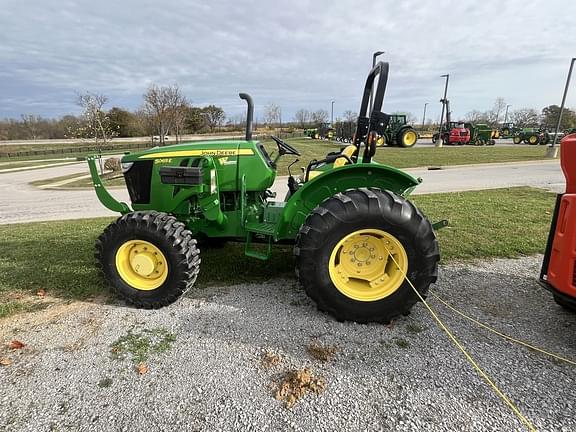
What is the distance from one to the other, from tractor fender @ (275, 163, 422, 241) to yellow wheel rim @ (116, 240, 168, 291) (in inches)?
47.4

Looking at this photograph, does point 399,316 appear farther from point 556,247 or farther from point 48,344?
point 48,344

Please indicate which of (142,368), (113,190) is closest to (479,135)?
(113,190)

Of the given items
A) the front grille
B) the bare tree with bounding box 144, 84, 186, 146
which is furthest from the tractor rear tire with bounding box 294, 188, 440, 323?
the bare tree with bounding box 144, 84, 186, 146

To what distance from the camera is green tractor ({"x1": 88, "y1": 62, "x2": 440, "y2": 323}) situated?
2.85m

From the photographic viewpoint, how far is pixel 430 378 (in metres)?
2.31

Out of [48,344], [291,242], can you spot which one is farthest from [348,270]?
[48,344]

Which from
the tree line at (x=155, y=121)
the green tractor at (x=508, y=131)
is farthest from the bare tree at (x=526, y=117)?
the green tractor at (x=508, y=131)

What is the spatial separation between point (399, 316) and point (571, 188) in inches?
63.5

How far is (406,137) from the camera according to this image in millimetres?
25578

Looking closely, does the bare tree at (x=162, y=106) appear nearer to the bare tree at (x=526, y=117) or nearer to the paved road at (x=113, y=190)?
the paved road at (x=113, y=190)

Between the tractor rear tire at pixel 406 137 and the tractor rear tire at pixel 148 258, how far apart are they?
24.7m

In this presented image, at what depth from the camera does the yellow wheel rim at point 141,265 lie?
3244mm

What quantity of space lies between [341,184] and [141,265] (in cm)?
200

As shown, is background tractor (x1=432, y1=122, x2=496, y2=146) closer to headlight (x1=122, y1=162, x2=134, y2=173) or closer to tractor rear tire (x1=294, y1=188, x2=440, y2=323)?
tractor rear tire (x1=294, y1=188, x2=440, y2=323)
